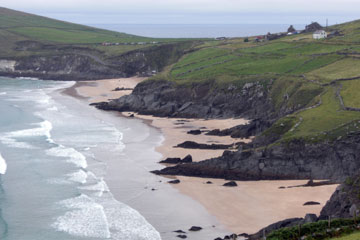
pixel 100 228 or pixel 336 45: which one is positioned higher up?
pixel 336 45

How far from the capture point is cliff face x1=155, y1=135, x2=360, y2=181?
53.0 meters

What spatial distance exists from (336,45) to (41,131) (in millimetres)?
49914

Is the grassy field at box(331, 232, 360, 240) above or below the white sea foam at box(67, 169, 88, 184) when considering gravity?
above

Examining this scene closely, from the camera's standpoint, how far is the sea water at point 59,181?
4203 centimetres

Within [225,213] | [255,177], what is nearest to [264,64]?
[255,177]

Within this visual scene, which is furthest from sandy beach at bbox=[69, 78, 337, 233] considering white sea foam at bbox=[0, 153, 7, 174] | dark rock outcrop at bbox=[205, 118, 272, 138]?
white sea foam at bbox=[0, 153, 7, 174]

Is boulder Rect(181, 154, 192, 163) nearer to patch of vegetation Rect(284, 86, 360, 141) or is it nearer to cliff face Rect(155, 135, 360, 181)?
cliff face Rect(155, 135, 360, 181)

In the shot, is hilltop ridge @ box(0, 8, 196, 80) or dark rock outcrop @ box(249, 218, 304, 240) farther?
hilltop ridge @ box(0, 8, 196, 80)

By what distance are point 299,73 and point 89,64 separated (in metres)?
72.7

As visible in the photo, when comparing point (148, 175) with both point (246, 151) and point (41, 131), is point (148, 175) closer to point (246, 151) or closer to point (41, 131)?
point (246, 151)

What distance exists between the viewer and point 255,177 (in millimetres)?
54156

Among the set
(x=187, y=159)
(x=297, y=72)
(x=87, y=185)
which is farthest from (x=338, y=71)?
(x=87, y=185)

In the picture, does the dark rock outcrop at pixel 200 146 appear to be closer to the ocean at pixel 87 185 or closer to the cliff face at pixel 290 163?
the ocean at pixel 87 185

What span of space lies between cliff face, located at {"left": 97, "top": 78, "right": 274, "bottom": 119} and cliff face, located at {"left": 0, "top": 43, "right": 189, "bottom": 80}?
40923 mm
